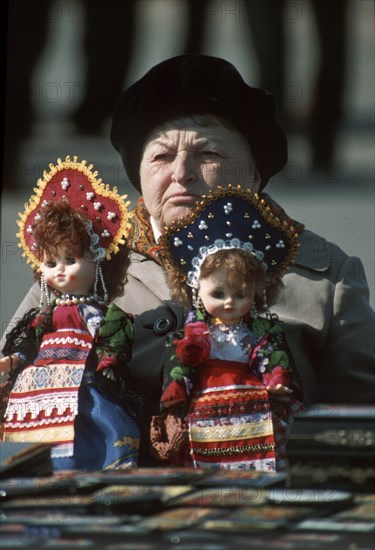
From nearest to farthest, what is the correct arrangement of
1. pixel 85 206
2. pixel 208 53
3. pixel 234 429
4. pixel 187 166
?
pixel 234 429 < pixel 85 206 < pixel 187 166 < pixel 208 53

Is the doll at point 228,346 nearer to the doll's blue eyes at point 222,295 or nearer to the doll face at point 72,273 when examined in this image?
the doll's blue eyes at point 222,295

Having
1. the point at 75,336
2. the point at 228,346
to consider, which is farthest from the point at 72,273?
the point at 228,346

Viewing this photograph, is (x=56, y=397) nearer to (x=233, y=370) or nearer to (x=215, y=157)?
(x=233, y=370)

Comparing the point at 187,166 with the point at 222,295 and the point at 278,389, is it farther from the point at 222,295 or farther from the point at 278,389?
the point at 278,389

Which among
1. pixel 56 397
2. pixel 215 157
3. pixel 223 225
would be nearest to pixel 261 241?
pixel 223 225

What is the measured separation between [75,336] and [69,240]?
44cm

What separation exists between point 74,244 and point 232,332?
2.74 ft

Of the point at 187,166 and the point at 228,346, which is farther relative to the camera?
the point at 187,166

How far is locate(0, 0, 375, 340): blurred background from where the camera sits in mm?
4887

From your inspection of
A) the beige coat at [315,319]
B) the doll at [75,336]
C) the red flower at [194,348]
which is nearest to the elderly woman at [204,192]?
the beige coat at [315,319]

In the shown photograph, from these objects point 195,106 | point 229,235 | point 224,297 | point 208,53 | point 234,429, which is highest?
point 208,53

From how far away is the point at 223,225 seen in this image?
14.9 feet

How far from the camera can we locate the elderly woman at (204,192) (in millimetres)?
4719

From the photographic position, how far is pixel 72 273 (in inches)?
184
